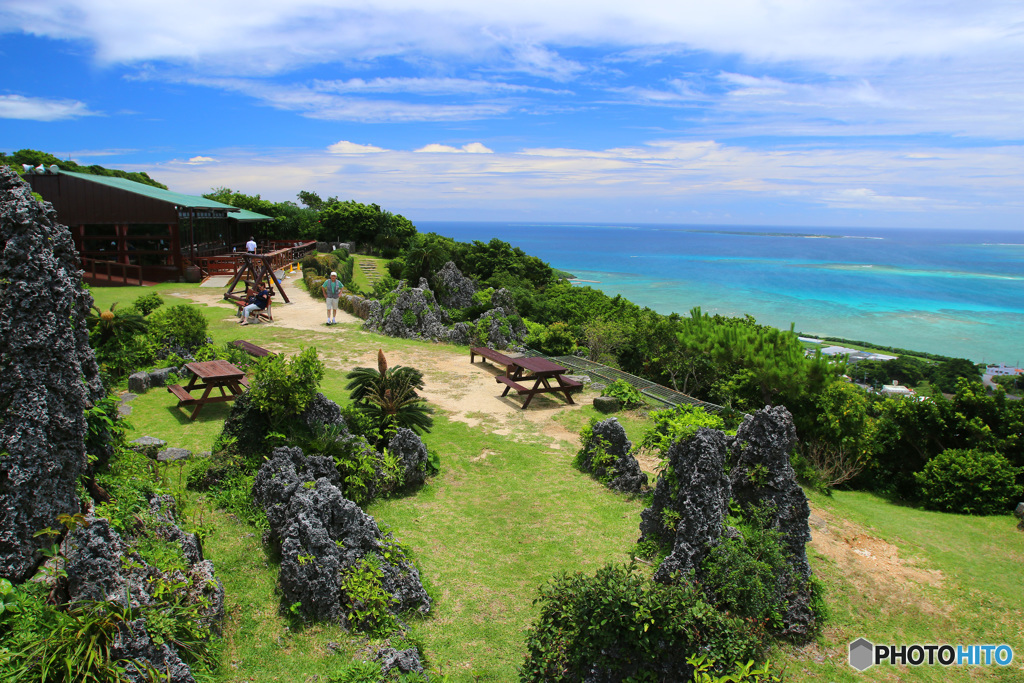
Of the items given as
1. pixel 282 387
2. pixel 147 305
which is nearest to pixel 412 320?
pixel 147 305

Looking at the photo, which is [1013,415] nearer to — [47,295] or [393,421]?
[393,421]

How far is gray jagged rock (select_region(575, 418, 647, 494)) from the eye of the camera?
9133 mm

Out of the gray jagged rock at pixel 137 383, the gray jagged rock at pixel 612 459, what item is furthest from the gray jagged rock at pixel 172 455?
the gray jagged rock at pixel 612 459

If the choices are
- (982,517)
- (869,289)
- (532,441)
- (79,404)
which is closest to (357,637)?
(79,404)

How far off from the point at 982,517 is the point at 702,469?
712 centimetres

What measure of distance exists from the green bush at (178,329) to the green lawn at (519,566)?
10.5 ft

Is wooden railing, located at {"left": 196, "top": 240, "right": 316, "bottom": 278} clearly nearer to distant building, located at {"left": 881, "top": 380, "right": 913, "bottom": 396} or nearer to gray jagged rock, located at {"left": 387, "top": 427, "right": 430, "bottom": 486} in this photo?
gray jagged rock, located at {"left": 387, "top": 427, "right": 430, "bottom": 486}

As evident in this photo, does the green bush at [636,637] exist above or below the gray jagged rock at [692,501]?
below

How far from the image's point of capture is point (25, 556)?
15.2ft

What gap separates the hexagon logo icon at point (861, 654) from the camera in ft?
18.1

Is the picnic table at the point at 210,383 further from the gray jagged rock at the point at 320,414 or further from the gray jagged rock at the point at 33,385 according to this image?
the gray jagged rock at the point at 33,385

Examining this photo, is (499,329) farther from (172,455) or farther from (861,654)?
(861,654)

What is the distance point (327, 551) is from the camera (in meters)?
5.81

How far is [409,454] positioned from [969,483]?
9.68 meters
